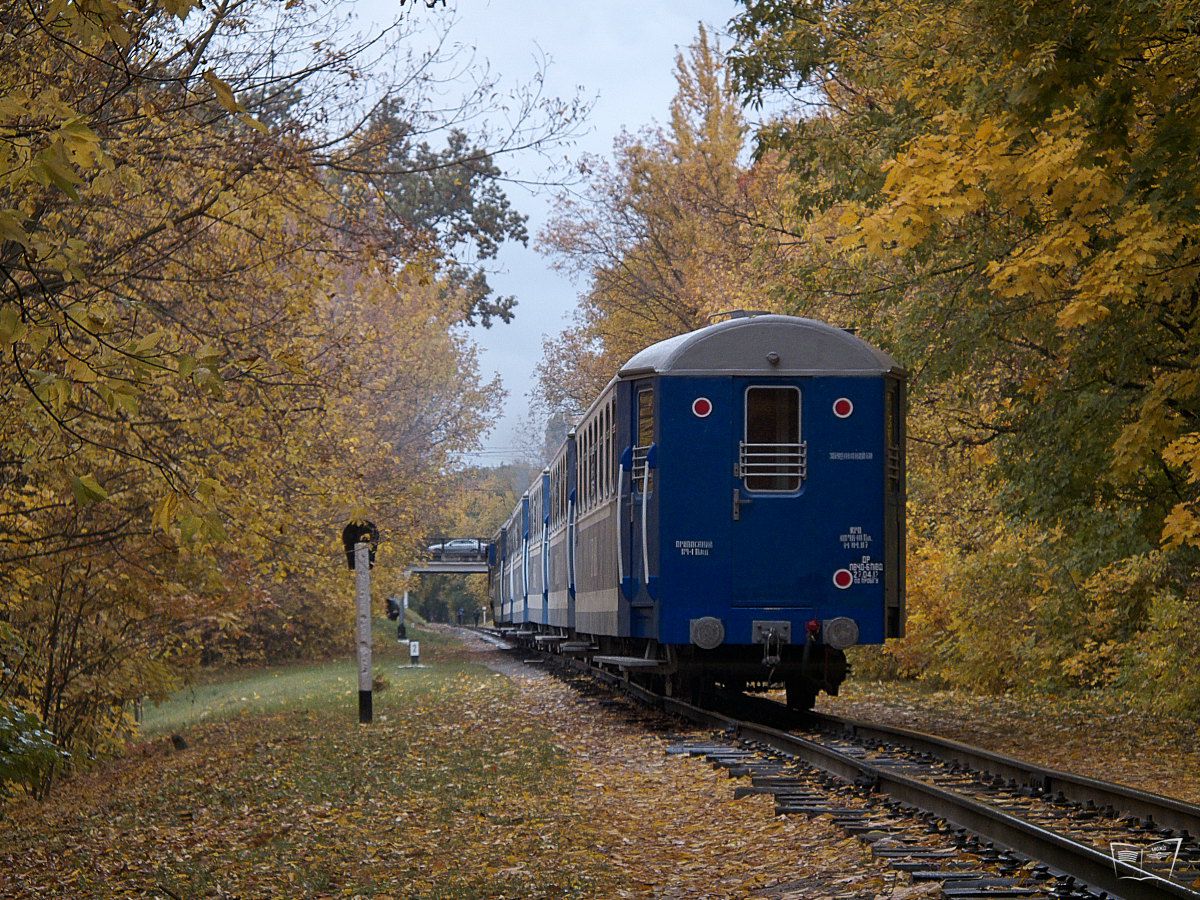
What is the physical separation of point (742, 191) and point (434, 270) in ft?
85.3

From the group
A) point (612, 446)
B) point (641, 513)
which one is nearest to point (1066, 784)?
point (641, 513)

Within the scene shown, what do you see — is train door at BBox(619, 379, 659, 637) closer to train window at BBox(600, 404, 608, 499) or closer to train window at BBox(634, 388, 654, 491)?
train window at BBox(634, 388, 654, 491)

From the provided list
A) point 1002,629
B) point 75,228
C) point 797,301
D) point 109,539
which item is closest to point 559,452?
point 797,301

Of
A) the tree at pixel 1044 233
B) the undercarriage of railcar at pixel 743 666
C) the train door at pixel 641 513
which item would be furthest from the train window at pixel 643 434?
the tree at pixel 1044 233

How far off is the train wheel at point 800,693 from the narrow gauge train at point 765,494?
1.09m

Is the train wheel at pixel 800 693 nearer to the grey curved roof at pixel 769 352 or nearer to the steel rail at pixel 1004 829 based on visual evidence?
the steel rail at pixel 1004 829

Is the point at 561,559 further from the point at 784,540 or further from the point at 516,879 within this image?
the point at 516,879

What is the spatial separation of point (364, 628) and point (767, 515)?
501 centimetres

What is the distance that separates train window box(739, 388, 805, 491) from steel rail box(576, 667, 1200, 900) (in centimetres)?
240

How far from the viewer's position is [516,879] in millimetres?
7250

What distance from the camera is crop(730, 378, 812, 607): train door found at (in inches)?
529

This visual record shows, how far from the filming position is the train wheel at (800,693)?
15141 millimetres

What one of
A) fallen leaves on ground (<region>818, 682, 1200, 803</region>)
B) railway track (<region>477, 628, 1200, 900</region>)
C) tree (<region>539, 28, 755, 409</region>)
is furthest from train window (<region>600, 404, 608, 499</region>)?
tree (<region>539, 28, 755, 409</region>)

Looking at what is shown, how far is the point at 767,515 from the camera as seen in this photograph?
13469mm
